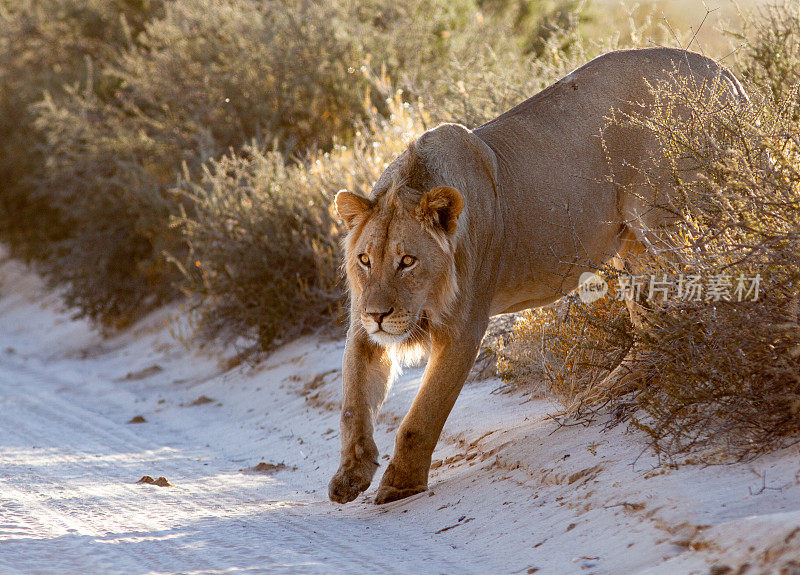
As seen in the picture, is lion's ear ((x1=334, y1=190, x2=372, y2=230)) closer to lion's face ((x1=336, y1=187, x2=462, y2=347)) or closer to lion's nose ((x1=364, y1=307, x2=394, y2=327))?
lion's face ((x1=336, y1=187, x2=462, y2=347))

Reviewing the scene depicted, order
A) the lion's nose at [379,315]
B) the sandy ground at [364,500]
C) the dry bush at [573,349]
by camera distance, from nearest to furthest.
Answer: the sandy ground at [364,500]
the lion's nose at [379,315]
the dry bush at [573,349]

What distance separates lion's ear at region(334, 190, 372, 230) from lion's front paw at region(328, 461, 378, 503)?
4.54 feet

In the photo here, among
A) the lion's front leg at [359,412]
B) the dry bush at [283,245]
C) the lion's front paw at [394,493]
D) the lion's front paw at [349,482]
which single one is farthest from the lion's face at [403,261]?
the dry bush at [283,245]

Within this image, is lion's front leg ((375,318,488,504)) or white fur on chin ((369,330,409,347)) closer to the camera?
white fur on chin ((369,330,409,347))

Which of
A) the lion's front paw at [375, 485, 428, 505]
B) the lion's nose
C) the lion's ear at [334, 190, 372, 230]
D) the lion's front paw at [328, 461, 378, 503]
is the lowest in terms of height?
the lion's front paw at [375, 485, 428, 505]

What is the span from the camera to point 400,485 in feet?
18.0

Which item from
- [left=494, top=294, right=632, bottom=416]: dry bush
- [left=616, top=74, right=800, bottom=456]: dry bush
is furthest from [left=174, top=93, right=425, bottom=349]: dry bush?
[left=616, top=74, right=800, bottom=456]: dry bush

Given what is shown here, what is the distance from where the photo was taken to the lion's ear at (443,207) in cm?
514

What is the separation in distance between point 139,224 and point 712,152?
12.2 meters

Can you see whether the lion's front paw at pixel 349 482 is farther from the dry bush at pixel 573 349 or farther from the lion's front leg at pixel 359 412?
the dry bush at pixel 573 349

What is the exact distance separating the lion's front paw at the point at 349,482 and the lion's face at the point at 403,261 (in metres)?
0.74

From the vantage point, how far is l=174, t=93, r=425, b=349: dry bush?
1086 centimetres

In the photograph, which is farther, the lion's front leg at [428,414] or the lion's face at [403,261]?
the lion's front leg at [428,414]

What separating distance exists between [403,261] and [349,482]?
1.24 metres
